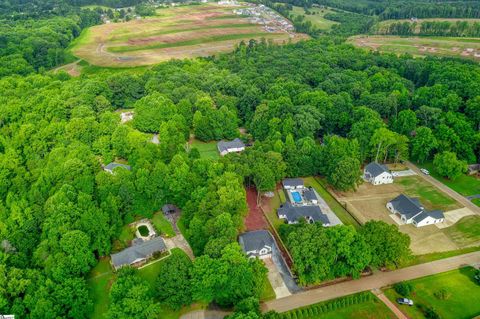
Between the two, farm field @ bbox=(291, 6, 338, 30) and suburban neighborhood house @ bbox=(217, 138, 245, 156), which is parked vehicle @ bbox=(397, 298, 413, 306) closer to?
suburban neighborhood house @ bbox=(217, 138, 245, 156)

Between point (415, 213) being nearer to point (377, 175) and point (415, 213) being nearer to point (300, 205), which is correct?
point (377, 175)

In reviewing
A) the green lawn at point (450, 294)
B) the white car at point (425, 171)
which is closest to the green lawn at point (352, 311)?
the green lawn at point (450, 294)

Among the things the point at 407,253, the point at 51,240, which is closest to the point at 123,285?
the point at 51,240

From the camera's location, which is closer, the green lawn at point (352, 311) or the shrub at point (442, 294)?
the green lawn at point (352, 311)

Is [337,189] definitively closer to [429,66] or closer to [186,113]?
[186,113]

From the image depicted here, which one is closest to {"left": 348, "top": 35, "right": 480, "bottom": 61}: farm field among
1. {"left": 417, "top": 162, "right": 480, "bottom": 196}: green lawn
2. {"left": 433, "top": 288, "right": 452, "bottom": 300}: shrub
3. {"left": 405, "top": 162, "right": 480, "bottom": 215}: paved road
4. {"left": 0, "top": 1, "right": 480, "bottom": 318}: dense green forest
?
{"left": 0, "top": 1, "right": 480, "bottom": 318}: dense green forest

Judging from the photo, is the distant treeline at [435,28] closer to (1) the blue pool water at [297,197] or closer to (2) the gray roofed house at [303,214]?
(1) the blue pool water at [297,197]
